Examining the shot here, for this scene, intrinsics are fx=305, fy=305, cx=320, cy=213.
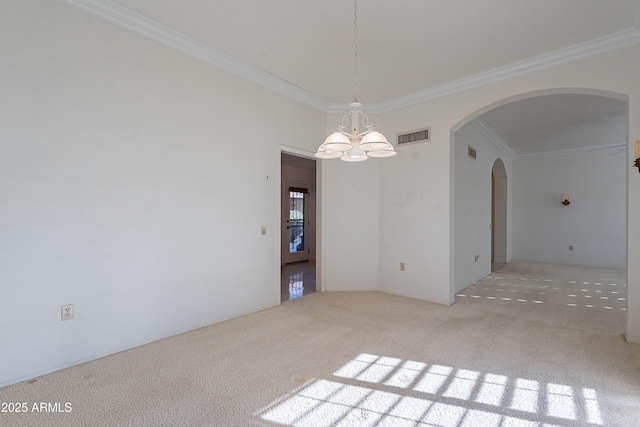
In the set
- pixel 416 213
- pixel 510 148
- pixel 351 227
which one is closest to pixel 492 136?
pixel 510 148

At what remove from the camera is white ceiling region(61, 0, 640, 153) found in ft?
8.23

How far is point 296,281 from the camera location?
18.4ft

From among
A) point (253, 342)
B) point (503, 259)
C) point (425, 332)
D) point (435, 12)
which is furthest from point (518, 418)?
point (503, 259)

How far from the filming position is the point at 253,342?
283cm

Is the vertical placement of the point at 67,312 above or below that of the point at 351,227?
below

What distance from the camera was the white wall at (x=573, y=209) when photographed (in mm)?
6816

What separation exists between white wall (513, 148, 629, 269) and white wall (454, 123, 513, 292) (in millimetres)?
2250

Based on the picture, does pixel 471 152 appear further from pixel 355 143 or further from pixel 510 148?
pixel 355 143

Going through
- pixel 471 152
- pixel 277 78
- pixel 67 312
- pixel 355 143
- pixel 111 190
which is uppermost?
pixel 277 78

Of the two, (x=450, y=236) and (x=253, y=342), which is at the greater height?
(x=450, y=236)

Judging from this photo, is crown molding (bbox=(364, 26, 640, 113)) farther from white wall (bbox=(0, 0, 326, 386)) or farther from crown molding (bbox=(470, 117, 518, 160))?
Answer: white wall (bbox=(0, 0, 326, 386))

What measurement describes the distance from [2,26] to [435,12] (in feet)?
10.5

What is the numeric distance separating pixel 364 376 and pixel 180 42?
340 cm

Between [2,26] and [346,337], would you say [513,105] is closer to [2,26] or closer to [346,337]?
[346,337]
